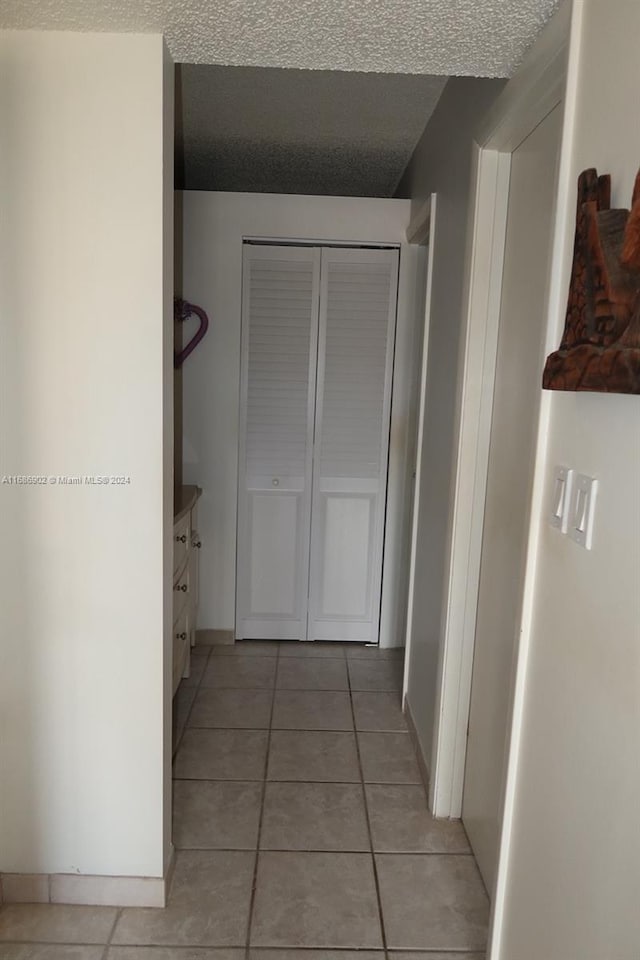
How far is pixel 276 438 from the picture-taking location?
3332 mm

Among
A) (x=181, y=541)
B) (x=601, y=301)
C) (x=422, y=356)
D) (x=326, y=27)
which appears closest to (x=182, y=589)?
(x=181, y=541)

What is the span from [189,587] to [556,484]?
7.07 ft

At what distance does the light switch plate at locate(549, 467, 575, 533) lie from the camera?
1.18 meters

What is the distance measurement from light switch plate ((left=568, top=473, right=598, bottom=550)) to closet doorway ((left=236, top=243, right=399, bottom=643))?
219cm

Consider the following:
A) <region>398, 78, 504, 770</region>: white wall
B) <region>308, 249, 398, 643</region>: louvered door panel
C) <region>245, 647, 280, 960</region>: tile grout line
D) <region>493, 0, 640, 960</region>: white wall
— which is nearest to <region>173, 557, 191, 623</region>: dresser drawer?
<region>245, 647, 280, 960</region>: tile grout line

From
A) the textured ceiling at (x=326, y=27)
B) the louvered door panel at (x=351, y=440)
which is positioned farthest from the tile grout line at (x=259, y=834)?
the textured ceiling at (x=326, y=27)

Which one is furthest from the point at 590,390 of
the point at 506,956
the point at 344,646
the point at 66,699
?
the point at 344,646

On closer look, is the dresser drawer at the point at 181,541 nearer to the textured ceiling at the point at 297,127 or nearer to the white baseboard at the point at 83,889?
the white baseboard at the point at 83,889

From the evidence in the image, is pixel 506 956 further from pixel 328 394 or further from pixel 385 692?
pixel 328 394

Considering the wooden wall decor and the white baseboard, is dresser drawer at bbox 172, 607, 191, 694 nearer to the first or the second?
the white baseboard

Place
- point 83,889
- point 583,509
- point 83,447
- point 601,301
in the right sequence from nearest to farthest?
1. point 601,301
2. point 583,509
3. point 83,447
4. point 83,889

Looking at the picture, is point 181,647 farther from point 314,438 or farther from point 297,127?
point 297,127

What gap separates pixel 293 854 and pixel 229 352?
2.21 m

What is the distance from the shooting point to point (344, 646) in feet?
11.6
